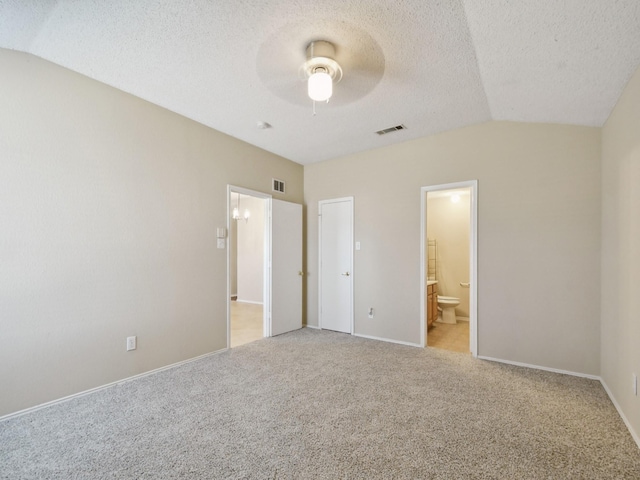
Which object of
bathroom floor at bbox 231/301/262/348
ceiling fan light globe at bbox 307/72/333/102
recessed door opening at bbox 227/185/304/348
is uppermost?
ceiling fan light globe at bbox 307/72/333/102

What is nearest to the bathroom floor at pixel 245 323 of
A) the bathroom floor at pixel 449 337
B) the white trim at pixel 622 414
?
the bathroom floor at pixel 449 337

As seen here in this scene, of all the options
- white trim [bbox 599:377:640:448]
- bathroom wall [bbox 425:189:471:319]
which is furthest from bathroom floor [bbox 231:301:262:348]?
white trim [bbox 599:377:640:448]

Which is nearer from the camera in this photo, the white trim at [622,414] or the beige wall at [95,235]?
the white trim at [622,414]

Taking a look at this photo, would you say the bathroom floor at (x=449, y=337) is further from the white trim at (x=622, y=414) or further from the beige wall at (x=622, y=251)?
the beige wall at (x=622, y=251)

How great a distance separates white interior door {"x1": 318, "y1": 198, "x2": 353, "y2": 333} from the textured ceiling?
1.79 m

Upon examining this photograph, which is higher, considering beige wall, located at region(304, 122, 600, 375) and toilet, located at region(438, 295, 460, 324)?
beige wall, located at region(304, 122, 600, 375)

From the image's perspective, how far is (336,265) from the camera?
471 cm

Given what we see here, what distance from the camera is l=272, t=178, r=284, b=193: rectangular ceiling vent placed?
4.54 metres

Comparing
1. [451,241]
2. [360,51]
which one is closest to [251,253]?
[451,241]

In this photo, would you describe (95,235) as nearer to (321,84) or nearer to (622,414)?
(321,84)

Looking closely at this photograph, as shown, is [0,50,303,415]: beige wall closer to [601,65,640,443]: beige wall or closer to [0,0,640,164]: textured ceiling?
[0,0,640,164]: textured ceiling

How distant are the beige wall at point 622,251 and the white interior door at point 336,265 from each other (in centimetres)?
283

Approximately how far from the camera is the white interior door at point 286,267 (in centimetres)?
443

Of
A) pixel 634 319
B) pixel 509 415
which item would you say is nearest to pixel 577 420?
pixel 509 415
